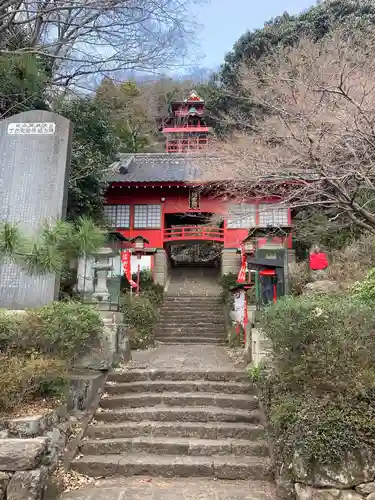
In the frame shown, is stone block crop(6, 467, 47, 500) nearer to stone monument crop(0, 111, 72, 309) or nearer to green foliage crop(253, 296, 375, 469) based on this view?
green foliage crop(253, 296, 375, 469)

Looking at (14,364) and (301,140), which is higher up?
(301,140)

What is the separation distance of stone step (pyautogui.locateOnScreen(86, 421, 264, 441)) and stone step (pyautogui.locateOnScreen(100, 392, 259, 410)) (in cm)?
48

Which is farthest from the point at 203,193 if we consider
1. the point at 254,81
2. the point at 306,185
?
the point at 306,185

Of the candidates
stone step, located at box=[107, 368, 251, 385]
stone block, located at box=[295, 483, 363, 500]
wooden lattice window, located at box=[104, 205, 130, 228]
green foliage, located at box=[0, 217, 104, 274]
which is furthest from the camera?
wooden lattice window, located at box=[104, 205, 130, 228]

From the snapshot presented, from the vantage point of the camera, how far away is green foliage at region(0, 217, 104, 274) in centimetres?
318

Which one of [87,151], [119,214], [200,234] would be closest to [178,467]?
[87,151]

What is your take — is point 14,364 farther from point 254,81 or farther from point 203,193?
point 203,193

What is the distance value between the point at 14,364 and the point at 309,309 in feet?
10.2

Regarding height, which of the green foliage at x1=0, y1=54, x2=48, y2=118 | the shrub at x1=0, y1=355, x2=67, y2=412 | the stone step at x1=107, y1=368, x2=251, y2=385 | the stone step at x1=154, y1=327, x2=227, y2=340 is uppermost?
the green foliage at x1=0, y1=54, x2=48, y2=118

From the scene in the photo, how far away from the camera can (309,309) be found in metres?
4.25

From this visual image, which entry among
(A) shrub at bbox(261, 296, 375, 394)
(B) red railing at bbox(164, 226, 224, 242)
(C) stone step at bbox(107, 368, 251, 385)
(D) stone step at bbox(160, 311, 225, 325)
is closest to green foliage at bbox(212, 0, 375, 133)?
(B) red railing at bbox(164, 226, 224, 242)

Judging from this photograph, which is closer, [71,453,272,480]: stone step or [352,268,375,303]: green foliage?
[71,453,272,480]: stone step

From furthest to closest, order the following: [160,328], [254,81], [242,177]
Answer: [160,328]
[254,81]
[242,177]

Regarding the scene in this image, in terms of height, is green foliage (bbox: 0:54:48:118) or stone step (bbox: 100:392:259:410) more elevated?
green foliage (bbox: 0:54:48:118)
